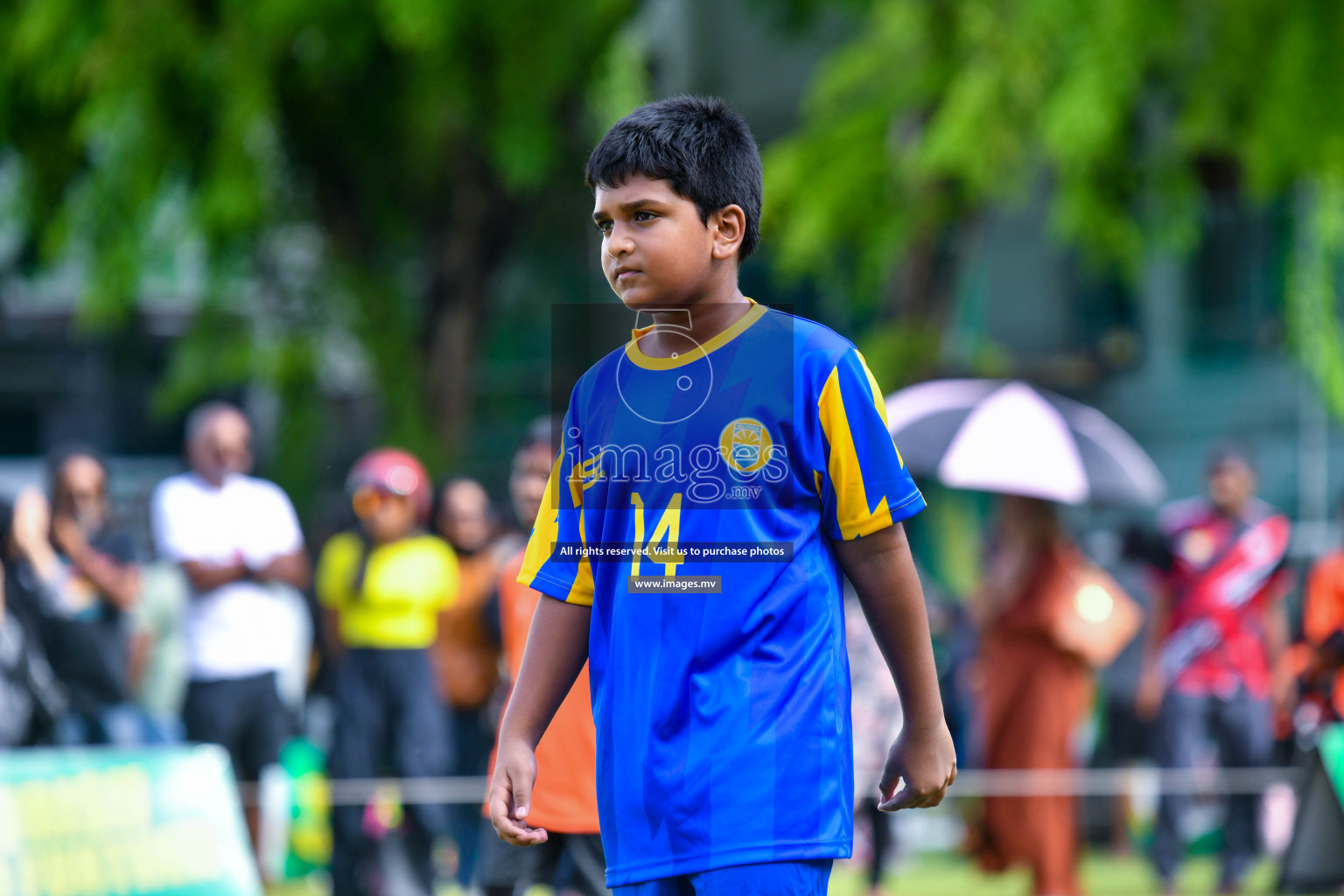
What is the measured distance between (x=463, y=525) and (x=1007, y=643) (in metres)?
2.44

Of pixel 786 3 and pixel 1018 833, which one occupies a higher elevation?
pixel 786 3

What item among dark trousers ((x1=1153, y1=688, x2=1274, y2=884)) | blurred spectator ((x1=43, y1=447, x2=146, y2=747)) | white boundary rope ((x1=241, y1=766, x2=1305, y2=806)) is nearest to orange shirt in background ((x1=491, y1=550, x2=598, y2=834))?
white boundary rope ((x1=241, y1=766, x2=1305, y2=806))

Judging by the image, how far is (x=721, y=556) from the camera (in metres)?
2.27

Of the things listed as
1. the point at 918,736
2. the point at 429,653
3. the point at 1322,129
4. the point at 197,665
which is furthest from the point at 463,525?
the point at 918,736

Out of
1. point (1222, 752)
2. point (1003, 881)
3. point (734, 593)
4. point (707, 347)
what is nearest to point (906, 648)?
A: point (734, 593)

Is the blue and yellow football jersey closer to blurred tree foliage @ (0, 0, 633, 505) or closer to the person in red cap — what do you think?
the person in red cap

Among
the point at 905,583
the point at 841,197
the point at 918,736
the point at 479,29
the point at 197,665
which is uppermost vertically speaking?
the point at 479,29

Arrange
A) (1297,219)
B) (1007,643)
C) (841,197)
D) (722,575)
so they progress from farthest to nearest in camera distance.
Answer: (1297,219)
(841,197)
(1007,643)
(722,575)

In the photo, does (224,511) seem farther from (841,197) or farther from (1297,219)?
(1297,219)

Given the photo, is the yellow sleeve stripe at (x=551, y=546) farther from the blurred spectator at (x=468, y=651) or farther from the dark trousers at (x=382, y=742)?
the blurred spectator at (x=468, y=651)

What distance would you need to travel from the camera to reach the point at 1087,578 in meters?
7.34

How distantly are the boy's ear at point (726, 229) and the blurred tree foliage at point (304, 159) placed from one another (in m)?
6.08

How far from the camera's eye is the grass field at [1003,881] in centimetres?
838

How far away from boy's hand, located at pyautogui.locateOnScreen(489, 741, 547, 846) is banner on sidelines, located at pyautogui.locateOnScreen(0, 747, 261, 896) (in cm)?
350
